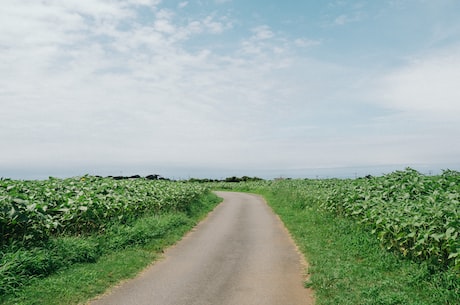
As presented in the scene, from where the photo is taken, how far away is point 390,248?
1161cm

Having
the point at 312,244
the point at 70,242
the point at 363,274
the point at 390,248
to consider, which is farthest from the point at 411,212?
the point at 70,242

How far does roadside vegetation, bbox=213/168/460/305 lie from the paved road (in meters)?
0.70

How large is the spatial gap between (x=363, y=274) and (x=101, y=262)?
731cm

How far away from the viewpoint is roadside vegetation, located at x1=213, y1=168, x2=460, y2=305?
27.4ft

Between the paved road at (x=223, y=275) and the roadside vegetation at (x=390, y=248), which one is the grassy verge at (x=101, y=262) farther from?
the roadside vegetation at (x=390, y=248)

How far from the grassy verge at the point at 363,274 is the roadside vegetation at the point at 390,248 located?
2cm

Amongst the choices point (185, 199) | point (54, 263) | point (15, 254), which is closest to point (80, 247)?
point (54, 263)

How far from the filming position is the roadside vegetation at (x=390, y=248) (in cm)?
836

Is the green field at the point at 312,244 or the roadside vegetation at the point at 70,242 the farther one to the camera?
the roadside vegetation at the point at 70,242

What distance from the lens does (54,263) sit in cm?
1020

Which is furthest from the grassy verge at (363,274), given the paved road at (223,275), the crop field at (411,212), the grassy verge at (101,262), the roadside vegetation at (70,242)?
the roadside vegetation at (70,242)

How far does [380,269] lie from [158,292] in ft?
19.4

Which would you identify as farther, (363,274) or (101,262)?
(101,262)

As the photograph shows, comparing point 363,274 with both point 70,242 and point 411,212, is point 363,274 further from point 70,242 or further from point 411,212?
point 70,242
